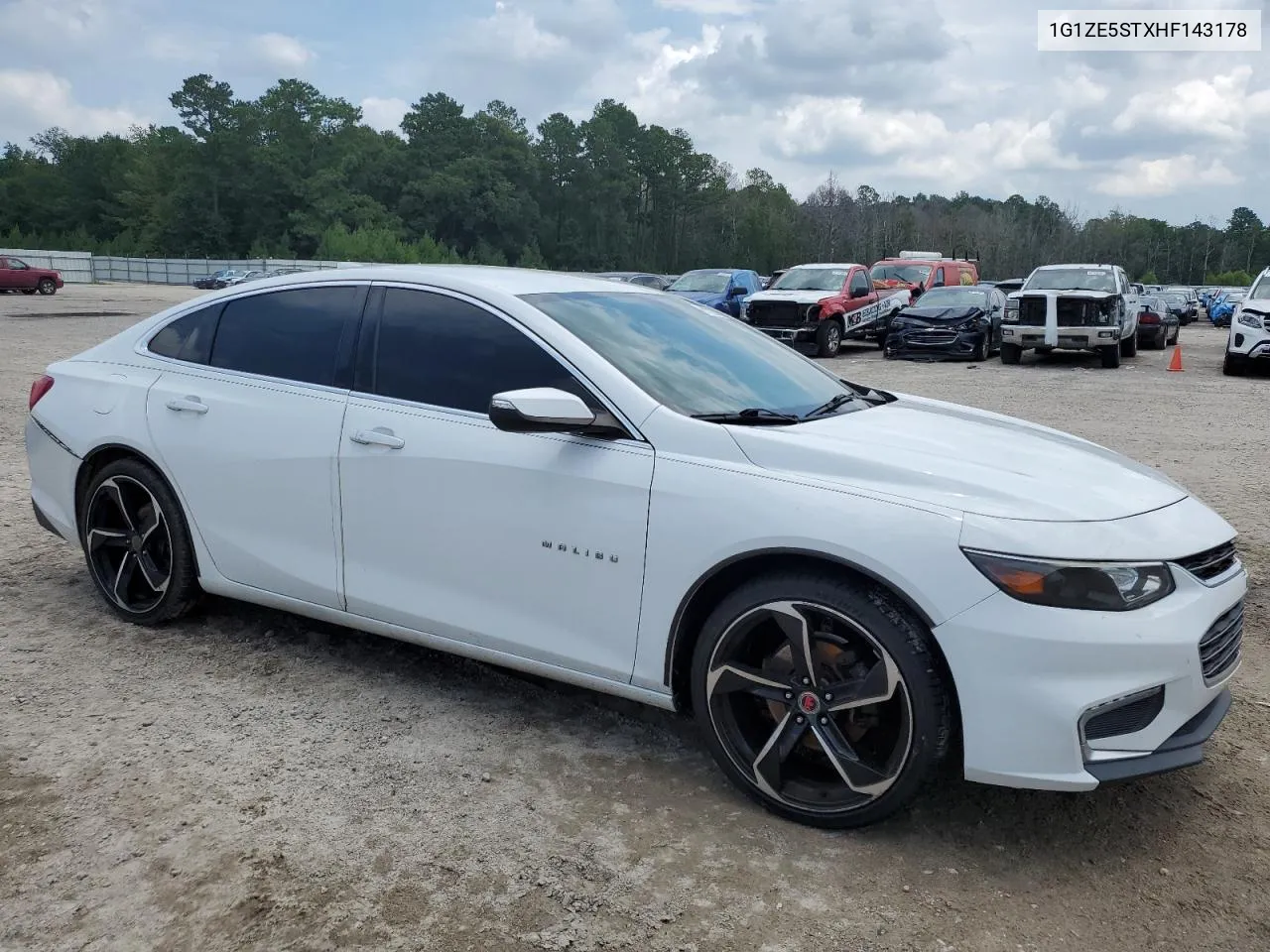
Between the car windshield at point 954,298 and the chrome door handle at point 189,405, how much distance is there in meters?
18.4

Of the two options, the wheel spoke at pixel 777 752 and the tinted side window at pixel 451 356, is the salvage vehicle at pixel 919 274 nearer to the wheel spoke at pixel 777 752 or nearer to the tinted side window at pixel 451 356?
the tinted side window at pixel 451 356

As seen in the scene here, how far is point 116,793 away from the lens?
10.4ft

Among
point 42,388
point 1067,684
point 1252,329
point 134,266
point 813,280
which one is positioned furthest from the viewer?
point 134,266

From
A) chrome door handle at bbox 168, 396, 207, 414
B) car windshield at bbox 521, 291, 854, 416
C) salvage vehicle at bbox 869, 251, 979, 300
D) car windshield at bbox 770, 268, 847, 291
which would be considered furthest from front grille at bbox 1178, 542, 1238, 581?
salvage vehicle at bbox 869, 251, 979, 300

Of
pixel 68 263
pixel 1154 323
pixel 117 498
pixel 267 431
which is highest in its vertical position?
pixel 68 263

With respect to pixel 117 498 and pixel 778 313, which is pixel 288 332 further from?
pixel 778 313

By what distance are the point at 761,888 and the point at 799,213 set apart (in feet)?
434

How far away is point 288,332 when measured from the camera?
13.5ft

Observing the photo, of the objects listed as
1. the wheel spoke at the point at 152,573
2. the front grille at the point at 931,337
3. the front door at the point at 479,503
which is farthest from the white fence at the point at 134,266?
the front door at the point at 479,503

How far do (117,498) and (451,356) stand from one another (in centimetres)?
178

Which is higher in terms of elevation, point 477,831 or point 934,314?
point 934,314

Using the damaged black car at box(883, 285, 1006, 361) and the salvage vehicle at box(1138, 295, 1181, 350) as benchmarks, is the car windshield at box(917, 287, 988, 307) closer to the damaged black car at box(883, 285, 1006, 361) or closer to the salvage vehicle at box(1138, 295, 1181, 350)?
the damaged black car at box(883, 285, 1006, 361)

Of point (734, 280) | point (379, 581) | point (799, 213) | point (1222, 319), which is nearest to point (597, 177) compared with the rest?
point (799, 213)

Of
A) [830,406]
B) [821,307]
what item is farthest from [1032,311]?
[830,406]
